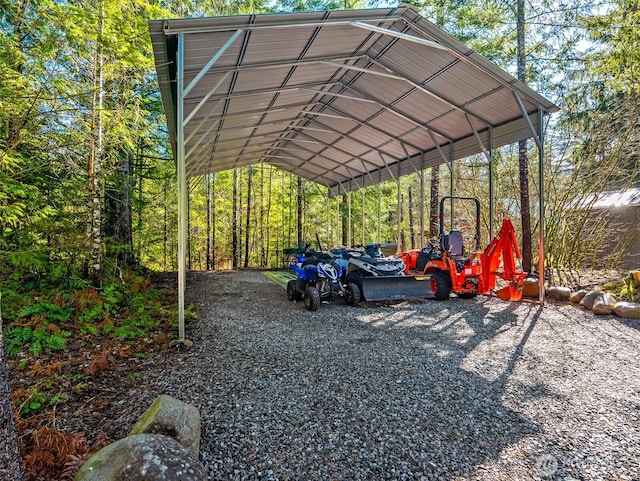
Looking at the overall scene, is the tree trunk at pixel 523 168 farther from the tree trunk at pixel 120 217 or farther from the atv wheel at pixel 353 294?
the tree trunk at pixel 120 217

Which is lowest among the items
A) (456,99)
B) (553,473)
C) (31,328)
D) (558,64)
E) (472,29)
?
(553,473)

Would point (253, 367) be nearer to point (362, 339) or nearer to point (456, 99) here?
point (362, 339)

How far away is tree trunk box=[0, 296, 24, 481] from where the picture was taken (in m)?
1.49

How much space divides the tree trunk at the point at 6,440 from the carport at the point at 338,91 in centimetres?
259

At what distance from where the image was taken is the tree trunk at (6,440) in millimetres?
1489

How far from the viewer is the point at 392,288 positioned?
6.44m

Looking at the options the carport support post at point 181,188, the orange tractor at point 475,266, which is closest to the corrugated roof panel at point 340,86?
the carport support post at point 181,188

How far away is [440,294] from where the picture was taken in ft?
22.7

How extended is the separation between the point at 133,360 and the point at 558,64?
1001cm

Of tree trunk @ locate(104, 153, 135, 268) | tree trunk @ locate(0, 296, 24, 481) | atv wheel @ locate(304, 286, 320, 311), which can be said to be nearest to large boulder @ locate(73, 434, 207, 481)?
tree trunk @ locate(0, 296, 24, 481)

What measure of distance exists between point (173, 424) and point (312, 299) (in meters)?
4.11

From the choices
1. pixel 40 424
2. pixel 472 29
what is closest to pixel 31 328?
pixel 40 424

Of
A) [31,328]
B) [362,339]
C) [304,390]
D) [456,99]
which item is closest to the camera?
[304,390]

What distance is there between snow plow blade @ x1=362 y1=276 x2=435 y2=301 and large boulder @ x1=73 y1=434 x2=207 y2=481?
196 inches
